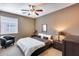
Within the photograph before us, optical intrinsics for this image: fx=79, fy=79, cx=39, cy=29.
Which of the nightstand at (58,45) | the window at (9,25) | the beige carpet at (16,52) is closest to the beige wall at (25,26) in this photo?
the window at (9,25)

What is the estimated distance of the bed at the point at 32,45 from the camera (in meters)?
1.49

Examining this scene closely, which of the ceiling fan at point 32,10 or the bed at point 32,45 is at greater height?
the ceiling fan at point 32,10

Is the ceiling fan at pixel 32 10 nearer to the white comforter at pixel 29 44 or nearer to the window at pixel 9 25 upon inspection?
the window at pixel 9 25

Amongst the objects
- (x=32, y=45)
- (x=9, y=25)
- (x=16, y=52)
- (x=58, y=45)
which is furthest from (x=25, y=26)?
(x=58, y=45)

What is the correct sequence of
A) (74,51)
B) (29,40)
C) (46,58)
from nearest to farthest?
(74,51), (46,58), (29,40)

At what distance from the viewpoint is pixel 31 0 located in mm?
1404

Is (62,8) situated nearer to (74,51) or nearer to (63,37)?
(63,37)

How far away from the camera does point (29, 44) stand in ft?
5.09

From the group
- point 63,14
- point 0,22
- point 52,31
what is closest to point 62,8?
point 63,14

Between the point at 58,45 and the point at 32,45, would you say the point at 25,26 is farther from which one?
the point at 58,45

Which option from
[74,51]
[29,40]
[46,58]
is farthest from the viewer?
[29,40]

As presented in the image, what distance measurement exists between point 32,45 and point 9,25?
584 millimetres

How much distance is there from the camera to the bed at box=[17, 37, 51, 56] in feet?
4.88

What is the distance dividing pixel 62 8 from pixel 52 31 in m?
0.49
